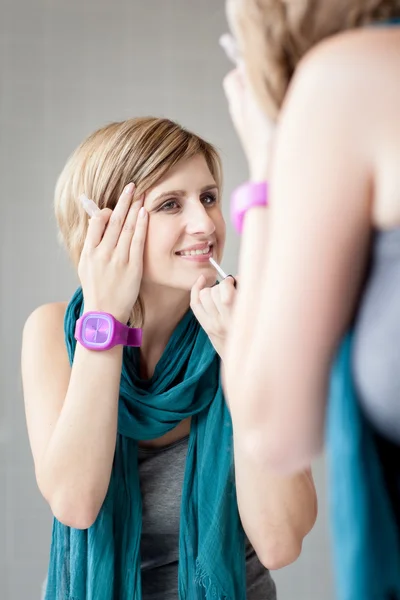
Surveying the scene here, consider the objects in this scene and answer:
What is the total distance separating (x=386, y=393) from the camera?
0.49m

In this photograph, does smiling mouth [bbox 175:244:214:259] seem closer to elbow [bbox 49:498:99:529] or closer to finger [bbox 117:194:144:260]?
finger [bbox 117:194:144:260]

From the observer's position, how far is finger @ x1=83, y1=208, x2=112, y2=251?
1212 mm

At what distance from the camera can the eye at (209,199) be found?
4.52 feet

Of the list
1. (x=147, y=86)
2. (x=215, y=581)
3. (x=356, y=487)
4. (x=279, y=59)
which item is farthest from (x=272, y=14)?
(x=147, y=86)

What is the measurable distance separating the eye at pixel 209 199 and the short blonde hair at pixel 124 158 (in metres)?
0.08

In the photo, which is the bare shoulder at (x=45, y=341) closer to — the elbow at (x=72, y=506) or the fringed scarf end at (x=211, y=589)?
the elbow at (x=72, y=506)

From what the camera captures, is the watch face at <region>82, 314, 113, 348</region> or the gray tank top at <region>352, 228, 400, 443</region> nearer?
the gray tank top at <region>352, 228, 400, 443</region>

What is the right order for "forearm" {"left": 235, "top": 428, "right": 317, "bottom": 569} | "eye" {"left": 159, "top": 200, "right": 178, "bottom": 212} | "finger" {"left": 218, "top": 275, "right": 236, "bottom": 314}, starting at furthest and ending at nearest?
"eye" {"left": 159, "top": 200, "right": 178, "bottom": 212} < "forearm" {"left": 235, "top": 428, "right": 317, "bottom": 569} < "finger" {"left": 218, "top": 275, "right": 236, "bottom": 314}

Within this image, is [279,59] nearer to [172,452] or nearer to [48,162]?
[172,452]

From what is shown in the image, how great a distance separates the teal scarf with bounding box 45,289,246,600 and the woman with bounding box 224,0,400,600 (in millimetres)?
700

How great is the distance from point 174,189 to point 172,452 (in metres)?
0.50

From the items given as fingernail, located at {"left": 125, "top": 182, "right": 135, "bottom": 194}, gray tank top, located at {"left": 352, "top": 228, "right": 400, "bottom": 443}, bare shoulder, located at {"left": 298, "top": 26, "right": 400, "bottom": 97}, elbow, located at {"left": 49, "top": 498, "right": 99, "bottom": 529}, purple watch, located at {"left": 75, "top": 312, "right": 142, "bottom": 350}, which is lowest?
elbow, located at {"left": 49, "top": 498, "right": 99, "bottom": 529}

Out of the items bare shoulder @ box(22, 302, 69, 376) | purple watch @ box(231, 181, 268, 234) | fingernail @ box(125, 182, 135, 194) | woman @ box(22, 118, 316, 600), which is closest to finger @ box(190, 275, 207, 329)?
woman @ box(22, 118, 316, 600)

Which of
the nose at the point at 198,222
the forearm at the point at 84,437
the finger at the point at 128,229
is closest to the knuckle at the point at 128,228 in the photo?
the finger at the point at 128,229
